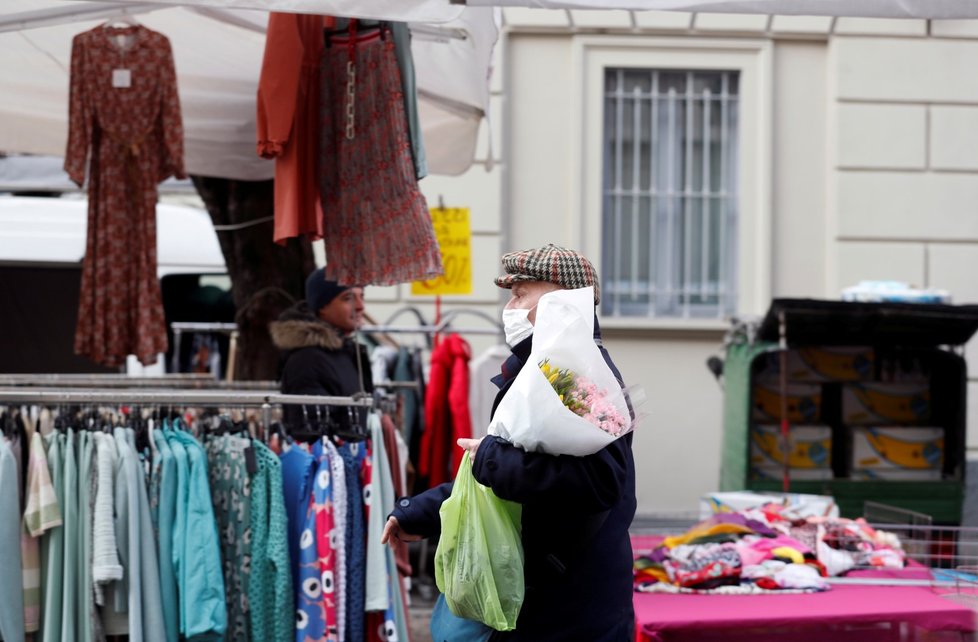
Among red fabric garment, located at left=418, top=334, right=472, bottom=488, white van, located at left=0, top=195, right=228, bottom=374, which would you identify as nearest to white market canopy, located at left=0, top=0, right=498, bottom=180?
white van, located at left=0, top=195, right=228, bottom=374

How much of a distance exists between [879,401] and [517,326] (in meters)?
5.61

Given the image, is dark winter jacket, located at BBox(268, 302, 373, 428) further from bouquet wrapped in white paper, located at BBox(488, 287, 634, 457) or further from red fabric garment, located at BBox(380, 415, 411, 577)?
bouquet wrapped in white paper, located at BBox(488, 287, 634, 457)

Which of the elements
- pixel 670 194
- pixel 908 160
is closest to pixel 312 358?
pixel 670 194

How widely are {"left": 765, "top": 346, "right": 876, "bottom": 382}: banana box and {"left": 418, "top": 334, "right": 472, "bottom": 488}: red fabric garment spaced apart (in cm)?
193

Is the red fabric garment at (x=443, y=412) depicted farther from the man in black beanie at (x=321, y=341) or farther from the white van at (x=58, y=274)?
the man in black beanie at (x=321, y=341)

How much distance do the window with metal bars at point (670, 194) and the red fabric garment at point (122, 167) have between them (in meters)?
5.70

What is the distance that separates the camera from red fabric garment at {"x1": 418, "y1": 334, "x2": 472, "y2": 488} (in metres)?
8.46

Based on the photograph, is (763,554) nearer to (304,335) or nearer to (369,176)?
(369,176)

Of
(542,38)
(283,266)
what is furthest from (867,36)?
(283,266)

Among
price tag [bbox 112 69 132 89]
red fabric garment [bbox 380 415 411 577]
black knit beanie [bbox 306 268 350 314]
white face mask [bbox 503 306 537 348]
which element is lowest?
red fabric garment [bbox 380 415 411 577]

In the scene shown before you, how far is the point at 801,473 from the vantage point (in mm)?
8180

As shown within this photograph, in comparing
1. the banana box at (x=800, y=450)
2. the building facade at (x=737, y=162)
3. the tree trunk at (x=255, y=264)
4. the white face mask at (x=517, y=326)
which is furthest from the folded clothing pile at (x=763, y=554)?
the building facade at (x=737, y=162)

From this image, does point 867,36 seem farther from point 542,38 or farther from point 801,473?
point 801,473

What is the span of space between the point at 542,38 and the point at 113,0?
6.15m
